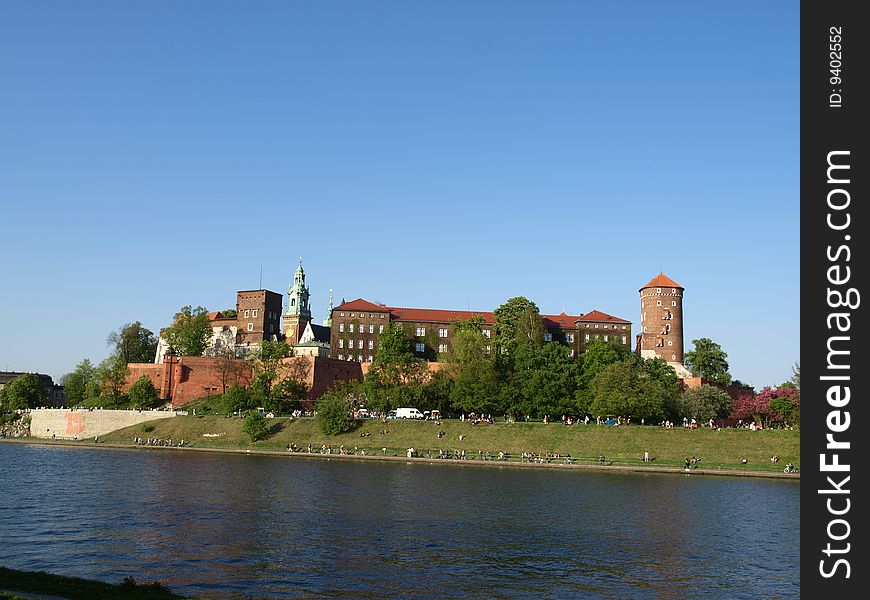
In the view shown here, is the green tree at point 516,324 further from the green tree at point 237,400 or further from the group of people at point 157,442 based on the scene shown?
the group of people at point 157,442

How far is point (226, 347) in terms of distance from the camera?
10562cm

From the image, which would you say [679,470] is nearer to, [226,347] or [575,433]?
[575,433]

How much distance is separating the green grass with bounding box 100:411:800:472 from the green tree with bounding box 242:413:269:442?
644 millimetres

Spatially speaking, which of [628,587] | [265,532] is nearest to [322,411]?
[265,532]

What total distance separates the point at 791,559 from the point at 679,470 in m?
27.6

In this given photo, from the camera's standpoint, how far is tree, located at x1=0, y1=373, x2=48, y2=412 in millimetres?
91062

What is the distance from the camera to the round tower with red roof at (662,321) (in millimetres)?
94125

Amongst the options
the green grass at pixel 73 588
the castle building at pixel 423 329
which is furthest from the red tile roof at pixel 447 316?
the green grass at pixel 73 588

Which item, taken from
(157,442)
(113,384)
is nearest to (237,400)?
(157,442)

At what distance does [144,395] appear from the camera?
8325cm

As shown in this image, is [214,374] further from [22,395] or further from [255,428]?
[22,395]

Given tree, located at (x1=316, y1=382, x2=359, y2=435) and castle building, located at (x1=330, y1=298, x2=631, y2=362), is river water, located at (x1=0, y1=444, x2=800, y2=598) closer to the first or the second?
tree, located at (x1=316, y1=382, x2=359, y2=435)

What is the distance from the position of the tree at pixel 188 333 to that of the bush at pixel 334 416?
1229 inches

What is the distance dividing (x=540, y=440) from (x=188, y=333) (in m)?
50.9
